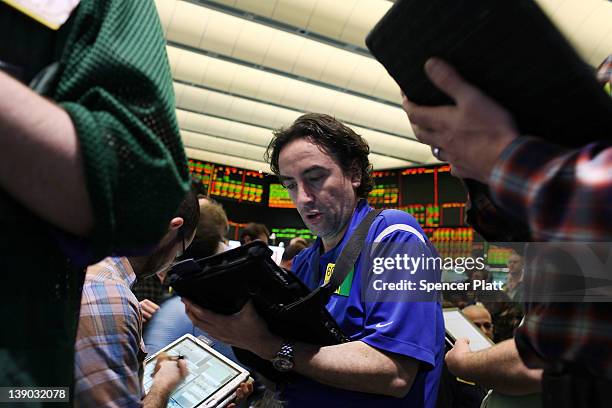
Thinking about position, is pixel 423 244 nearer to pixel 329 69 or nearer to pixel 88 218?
pixel 88 218

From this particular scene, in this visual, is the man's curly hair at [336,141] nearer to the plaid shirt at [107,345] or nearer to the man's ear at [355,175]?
the man's ear at [355,175]

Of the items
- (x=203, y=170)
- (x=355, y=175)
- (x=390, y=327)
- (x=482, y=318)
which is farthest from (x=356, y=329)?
(x=203, y=170)

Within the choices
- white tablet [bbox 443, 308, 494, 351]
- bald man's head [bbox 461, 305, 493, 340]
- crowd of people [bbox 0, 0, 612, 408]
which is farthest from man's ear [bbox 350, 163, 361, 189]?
bald man's head [bbox 461, 305, 493, 340]

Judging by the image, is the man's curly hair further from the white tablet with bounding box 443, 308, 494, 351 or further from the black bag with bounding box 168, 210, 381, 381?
the white tablet with bounding box 443, 308, 494, 351

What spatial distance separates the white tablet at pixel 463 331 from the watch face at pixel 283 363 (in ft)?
3.39

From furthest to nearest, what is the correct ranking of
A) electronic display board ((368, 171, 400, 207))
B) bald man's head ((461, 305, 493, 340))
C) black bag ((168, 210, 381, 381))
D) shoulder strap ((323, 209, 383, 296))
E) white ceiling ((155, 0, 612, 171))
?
electronic display board ((368, 171, 400, 207)) → white ceiling ((155, 0, 612, 171)) → bald man's head ((461, 305, 493, 340)) → shoulder strap ((323, 209, 383, 296)) → black bag ((168, 210, 381, 381))

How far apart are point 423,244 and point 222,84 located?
8098mm

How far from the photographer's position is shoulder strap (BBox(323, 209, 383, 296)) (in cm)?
156

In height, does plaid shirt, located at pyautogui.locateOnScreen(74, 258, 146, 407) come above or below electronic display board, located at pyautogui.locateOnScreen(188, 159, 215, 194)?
below

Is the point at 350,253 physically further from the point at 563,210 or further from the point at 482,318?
the point at 482,318

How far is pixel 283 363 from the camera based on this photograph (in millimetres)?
1460

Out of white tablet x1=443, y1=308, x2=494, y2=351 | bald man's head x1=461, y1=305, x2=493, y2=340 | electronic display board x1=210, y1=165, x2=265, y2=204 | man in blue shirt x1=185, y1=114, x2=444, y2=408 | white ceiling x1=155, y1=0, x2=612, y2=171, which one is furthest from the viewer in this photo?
electronic display board x1=210, y1=165, x2=265, y2=204

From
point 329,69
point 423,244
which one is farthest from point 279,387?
point 329,69

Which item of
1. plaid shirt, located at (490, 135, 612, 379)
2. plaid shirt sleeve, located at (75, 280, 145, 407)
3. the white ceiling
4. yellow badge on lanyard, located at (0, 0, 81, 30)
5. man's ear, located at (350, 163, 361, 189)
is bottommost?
plaid shirt sleeve, located at (75, 280, 145, 407)
